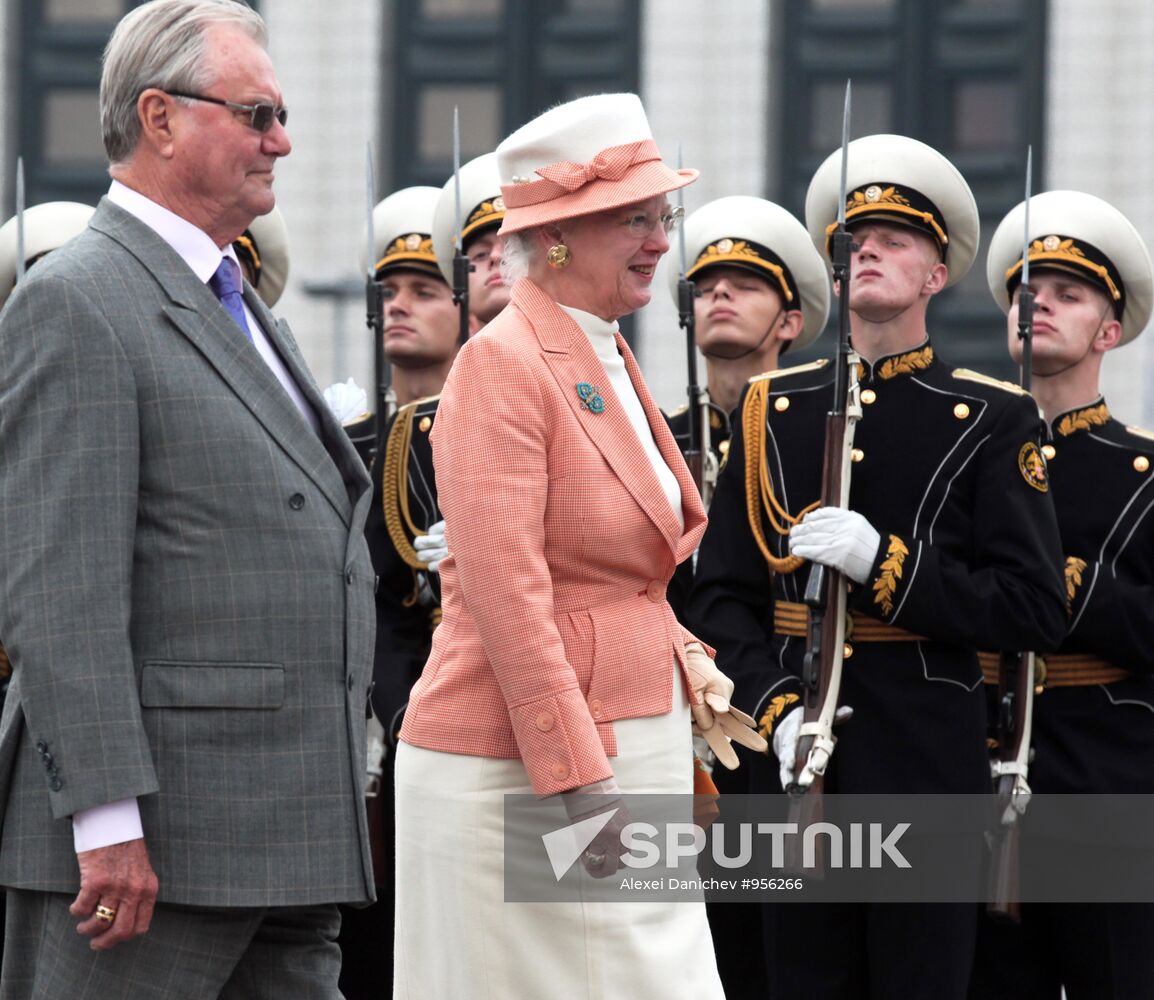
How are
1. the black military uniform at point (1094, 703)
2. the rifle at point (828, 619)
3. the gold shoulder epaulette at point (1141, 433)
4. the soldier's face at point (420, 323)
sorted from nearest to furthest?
the rifle at point (828, 619)
the black military uniform at point (1094, 703)
the gold shoulder epaulette at point (1141, 433)
the soldier's face at point (420, 323)

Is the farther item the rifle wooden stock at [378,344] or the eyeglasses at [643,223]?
the rifle wooden stock at [378,344]

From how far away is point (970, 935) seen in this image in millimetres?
5273

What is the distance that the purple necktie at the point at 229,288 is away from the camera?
12.1ft

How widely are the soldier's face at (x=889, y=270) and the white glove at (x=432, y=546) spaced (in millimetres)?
1241

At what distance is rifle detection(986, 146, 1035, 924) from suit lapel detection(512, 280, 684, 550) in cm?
174

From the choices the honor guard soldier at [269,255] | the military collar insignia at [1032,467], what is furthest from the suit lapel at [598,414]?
the honor guard soldier at [269,255]

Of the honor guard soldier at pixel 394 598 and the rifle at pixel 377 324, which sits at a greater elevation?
the rifle at pixel 377 324

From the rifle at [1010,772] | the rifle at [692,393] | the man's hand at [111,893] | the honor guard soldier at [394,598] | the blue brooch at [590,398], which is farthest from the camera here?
the rifle at [692,393]

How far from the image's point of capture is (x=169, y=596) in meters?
3.44

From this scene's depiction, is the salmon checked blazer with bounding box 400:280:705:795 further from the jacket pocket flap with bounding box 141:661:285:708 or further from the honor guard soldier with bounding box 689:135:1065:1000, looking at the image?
the honor guard soldier with bounding box 689:135:1065:1000

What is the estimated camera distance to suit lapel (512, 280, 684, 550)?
398cm

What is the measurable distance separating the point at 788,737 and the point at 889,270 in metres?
1.10

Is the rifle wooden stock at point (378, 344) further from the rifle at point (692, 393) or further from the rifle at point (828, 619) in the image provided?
the rifle at point (828, 619)

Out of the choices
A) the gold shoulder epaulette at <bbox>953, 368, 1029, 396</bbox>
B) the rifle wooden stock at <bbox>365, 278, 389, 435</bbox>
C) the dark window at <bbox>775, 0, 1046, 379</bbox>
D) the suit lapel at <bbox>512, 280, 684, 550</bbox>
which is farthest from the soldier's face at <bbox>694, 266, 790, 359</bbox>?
the dark window at <bbox>775, 0, 1046, 379</bbox>
